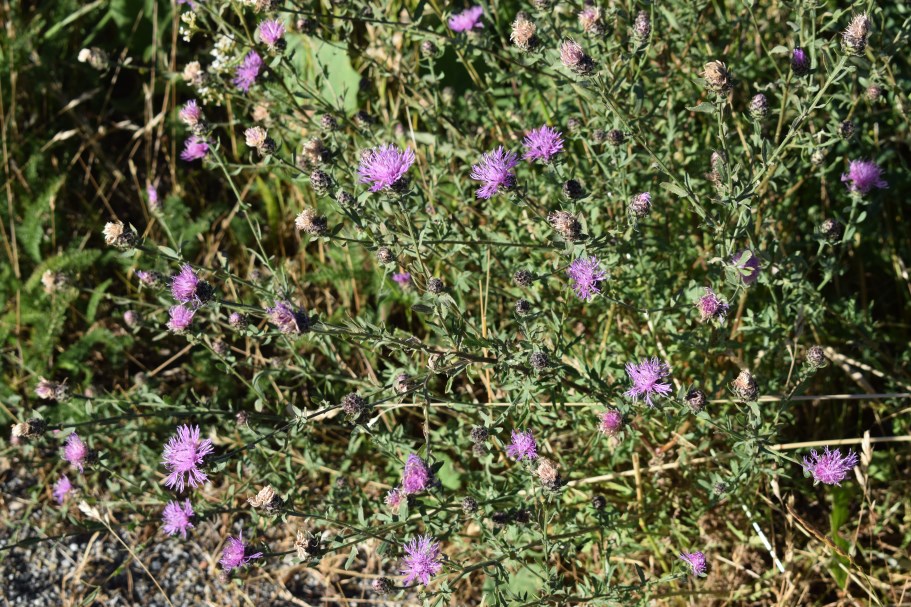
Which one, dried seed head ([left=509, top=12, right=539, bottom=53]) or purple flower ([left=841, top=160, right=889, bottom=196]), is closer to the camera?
dried seed head ([left=509, top=12, right=539, bottom=53])

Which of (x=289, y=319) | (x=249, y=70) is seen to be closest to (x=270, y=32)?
(x=249, y=70)

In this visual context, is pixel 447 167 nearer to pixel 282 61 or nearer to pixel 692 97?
pixel 282 61

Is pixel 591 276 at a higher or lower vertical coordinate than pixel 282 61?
lower

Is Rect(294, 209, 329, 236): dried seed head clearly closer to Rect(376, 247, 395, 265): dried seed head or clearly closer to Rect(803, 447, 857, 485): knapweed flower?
Rect(376, 247, 395, 265): dried seed head

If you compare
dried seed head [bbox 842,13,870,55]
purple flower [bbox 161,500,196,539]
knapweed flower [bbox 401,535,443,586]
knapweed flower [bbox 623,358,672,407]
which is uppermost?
dried seed head [bbox 842,13,870,55]

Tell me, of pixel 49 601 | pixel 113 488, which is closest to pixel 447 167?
pixel 113 488

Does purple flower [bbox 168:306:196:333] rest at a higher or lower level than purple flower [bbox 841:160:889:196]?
lower

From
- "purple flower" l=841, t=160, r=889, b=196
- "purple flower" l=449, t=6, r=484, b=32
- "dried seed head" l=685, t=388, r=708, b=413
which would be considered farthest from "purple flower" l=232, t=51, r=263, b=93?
"purple flower" l=841, t=160, r=889, b=196
